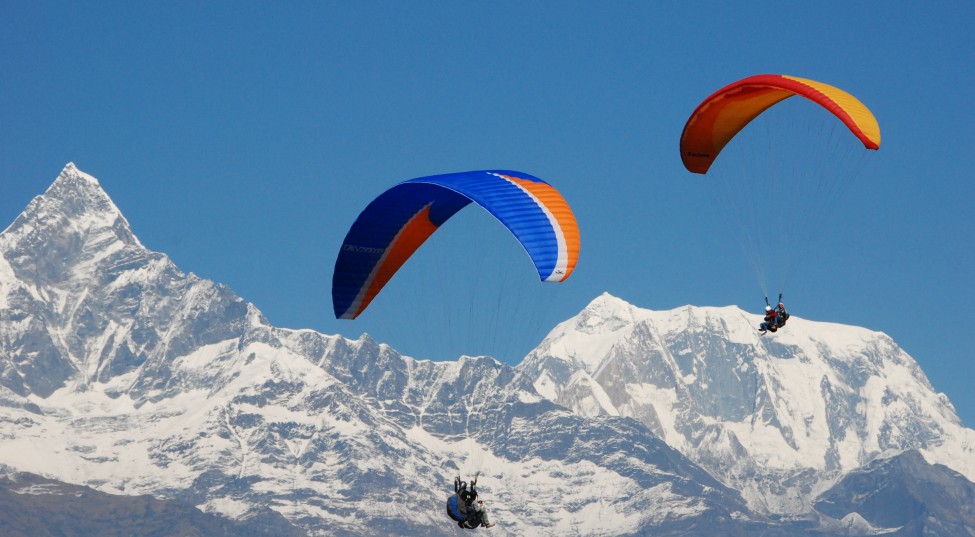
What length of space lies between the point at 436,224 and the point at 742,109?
41.3 ft

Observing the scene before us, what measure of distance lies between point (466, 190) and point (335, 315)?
9251 millimetres

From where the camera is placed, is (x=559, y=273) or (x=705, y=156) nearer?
(x=559, y=273)

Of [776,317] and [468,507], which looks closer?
[468,507]

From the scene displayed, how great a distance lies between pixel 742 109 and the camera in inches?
2616

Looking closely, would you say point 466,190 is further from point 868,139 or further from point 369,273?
point 868,139

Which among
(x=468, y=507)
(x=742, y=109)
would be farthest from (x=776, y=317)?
(x=468, y=507)

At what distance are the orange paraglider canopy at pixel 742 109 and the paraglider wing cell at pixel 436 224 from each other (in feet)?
25.9

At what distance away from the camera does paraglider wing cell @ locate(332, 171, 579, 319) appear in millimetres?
57188

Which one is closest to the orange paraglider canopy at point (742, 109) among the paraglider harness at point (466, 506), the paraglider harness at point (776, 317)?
the paraglider harness at point (776, 317)

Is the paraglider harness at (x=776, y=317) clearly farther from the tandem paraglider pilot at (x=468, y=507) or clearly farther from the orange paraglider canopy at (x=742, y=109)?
the tandem paraglider pilot at (x=468, y=507)

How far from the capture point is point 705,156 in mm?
67688

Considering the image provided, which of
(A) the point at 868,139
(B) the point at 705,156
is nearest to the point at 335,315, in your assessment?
(B) the point at 705,156

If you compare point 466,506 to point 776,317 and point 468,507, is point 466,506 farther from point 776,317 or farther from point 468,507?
point 776,317

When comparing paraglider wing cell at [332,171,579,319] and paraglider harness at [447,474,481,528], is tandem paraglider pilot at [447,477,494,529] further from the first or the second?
→ paraglider wing cell at [332,171,579,319]
